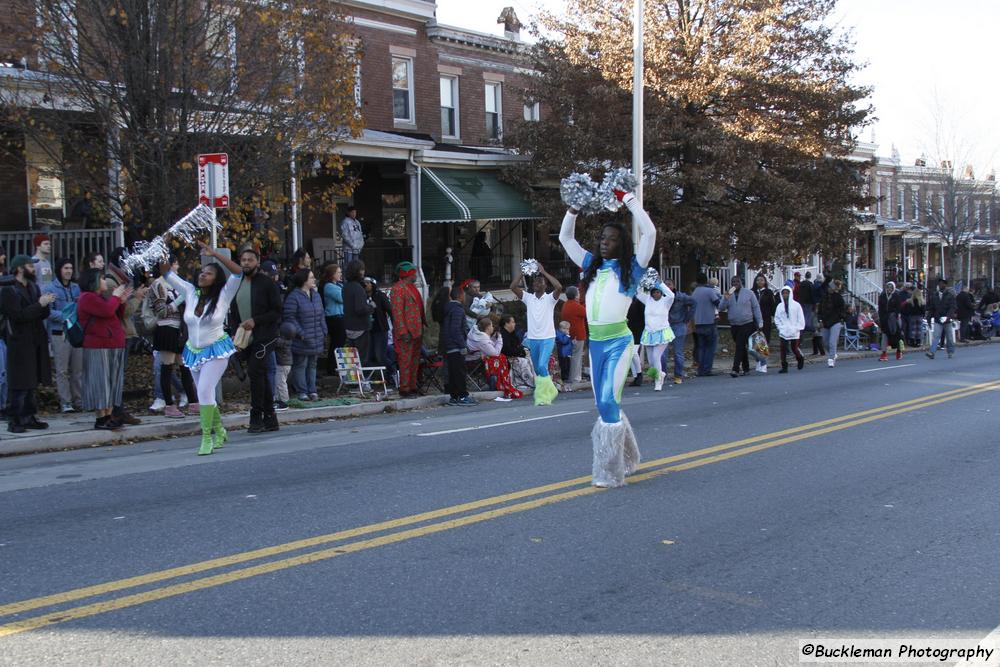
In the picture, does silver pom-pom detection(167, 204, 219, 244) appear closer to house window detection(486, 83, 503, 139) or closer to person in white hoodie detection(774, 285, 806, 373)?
person in white hoodie detection(774, 285, 806, 373)

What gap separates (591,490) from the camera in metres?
7.82

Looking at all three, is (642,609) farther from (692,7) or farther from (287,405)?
(692,7)

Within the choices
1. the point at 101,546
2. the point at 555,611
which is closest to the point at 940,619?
the point at 555,611

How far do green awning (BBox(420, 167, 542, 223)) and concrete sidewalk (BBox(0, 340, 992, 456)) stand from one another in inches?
346

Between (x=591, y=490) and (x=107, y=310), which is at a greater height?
(x=107, y=310)

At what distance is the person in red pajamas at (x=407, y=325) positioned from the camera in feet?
48.8

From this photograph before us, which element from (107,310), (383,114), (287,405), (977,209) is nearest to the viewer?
(107,310)

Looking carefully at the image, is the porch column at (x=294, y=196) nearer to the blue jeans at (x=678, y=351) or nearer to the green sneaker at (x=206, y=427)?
the green sneaker at (x=206, y=427)

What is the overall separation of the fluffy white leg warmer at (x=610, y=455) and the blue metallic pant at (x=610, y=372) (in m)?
0.07

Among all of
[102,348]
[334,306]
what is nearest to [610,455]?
[102,348]

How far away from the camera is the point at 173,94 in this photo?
14.1 meters

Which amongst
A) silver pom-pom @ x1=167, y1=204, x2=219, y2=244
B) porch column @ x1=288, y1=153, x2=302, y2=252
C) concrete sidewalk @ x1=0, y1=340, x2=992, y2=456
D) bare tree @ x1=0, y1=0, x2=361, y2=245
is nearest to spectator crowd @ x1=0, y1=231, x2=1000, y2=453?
concrete sidewalk @ x1=0, y1=340, x2=992, y2=456

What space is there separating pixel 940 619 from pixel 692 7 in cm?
2181

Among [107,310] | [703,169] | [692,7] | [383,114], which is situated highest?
[692,7]
